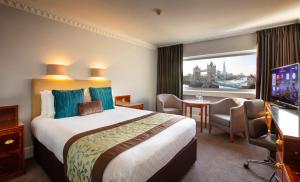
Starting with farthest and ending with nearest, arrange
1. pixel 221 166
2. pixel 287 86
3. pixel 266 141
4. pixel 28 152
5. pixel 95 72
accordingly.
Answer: pixel 95 72, pixel 28 152, pixel 287 86, pixel 221 166, pixel 266 141

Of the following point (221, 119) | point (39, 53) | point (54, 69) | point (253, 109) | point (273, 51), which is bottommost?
point (221, 119)

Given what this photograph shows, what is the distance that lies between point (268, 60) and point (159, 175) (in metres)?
3.72

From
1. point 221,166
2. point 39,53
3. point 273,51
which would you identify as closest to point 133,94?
point 39,53

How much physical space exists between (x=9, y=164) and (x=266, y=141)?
11.3 ft

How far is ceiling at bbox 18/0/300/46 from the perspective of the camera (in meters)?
2.50

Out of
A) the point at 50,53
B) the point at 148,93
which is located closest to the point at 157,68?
the point at 148,93

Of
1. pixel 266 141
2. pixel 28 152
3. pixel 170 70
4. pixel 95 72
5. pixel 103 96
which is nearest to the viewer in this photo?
pixel 266 141

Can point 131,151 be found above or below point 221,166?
above

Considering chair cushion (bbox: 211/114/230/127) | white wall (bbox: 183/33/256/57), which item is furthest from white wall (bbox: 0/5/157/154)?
chair cushion (bbox: 211/114/230/127)

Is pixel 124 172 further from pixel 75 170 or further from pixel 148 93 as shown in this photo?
pixel 148 93

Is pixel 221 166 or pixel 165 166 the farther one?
pixel 221 166

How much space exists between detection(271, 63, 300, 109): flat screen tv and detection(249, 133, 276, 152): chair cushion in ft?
2.15

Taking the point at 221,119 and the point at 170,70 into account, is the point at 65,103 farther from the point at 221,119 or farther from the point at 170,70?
the point at 170,70

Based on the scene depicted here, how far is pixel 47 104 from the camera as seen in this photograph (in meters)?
2.54
